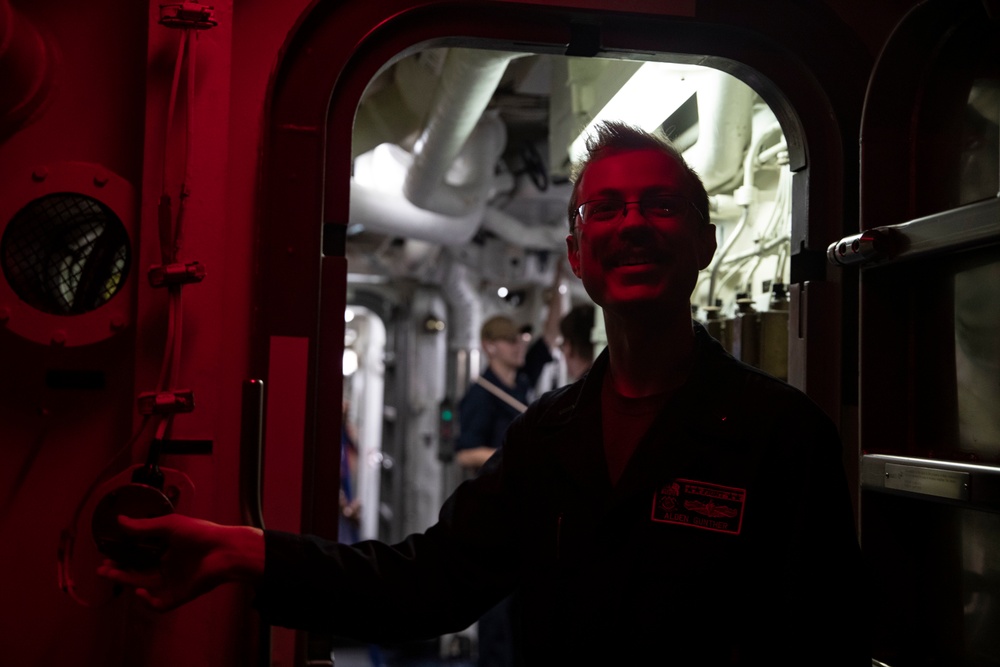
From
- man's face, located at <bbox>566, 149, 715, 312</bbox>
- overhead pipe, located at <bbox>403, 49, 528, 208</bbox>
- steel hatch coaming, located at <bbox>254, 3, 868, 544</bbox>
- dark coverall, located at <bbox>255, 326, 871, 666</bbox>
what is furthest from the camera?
overhead pipe, located at <bbox>403, 49, 528, 208</bbox>

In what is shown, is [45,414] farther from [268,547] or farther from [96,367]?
[268,547]

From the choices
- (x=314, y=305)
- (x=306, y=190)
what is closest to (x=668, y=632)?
(x=314, y=305)

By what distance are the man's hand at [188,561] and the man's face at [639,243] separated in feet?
2.09

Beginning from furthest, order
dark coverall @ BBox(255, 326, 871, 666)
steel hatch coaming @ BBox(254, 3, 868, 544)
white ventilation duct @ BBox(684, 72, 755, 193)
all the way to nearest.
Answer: white ventilation duct @ BBox(684, 72, 755, 193) → steel hatch coaming @ BBox(254, 3, 868, 544) → dark coverall @ BBox(255, 326, 871, 666)

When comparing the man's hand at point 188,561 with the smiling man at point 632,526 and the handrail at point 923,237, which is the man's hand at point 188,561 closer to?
the smiling man at point 632,526

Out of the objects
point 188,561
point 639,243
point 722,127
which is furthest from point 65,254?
point 722,127

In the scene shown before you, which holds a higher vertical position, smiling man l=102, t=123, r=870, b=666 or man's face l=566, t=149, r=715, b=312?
man's face l=566, t=149, r=715, b=312

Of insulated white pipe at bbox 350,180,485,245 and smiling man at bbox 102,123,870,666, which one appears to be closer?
smiling man at bbox 102,123,870,666

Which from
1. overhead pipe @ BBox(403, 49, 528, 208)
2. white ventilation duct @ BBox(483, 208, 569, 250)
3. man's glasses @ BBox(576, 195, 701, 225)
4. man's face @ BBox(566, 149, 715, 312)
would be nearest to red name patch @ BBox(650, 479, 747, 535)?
man's face @ BBox(566, 149, 715, 312)

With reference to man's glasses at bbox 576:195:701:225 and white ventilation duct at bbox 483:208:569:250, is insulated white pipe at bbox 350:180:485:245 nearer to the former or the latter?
white ventilation duct at bbox 483:208:569:250

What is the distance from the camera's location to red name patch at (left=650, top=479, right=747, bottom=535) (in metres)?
1.20

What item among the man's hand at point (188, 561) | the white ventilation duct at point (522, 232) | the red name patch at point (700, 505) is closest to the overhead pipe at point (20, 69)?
the man's hand at point (188, 561)

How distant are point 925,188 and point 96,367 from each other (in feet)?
4.80

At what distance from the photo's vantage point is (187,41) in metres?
1.43
